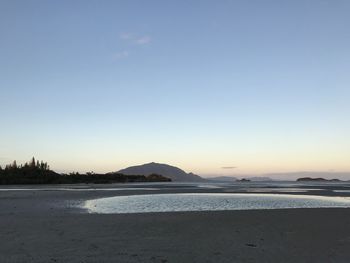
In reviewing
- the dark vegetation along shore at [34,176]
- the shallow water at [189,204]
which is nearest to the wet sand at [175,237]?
the shallow water at [189,204]

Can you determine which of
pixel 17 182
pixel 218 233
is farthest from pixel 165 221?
pixel 17 182

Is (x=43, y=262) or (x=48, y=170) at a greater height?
(x=48, y=170)

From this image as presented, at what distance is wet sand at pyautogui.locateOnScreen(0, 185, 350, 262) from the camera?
1309 cm

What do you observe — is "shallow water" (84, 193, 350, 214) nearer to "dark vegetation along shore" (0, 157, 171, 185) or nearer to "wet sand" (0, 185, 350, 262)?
"wet sand" (0, 185, 350, 262)

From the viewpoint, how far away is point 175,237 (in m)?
16.3

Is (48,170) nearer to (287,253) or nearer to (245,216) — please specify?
(245,216)

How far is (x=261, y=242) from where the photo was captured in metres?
15.5

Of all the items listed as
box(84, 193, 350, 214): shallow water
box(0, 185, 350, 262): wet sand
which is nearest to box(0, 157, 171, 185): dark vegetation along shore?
box(84, 193, 350, 214): shallow water

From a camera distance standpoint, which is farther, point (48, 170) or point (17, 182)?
point (48, 170)

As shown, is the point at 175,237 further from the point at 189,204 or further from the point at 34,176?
the point at 34,176

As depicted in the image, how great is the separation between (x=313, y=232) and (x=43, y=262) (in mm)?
10624

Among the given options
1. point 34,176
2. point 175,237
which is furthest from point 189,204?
point 34,176

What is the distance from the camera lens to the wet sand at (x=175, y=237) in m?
13.1

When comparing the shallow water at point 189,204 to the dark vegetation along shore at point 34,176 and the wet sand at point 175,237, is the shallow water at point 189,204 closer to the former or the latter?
the wet sand at point 175,237
